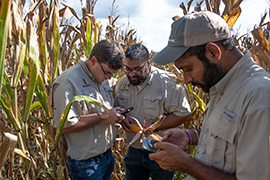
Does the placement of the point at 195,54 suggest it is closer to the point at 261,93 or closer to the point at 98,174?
the point at 261,93

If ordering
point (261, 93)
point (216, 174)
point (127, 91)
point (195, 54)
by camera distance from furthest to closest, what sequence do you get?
1. point (127, 91)
2. point (195, 54)
3. point (216, 174)
4. point (261, 93)

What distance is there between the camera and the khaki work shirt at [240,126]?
0.82 m

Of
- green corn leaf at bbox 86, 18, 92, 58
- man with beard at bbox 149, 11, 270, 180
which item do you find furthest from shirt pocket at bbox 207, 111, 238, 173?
green corn leaf at bbox 86, 18, 92, 58

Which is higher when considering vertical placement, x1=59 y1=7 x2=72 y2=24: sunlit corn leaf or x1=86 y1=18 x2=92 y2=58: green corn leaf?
x1=59 y1=7 x2=72 y2=24: sunlit corn leaf

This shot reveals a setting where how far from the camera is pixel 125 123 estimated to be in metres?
2.03

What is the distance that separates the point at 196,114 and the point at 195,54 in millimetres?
1370

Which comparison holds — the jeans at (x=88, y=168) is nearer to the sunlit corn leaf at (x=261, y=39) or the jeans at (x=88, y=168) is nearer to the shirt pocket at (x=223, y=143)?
the shirt pocket at (x=223, y=143)

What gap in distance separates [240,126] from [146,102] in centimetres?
131

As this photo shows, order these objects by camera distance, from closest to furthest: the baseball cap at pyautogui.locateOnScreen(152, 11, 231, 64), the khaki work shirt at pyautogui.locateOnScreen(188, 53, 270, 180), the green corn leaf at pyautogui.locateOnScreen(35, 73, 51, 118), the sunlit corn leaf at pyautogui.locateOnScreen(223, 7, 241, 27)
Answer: the khaki work shirt at pyautogui.locateOnScreen(188, 53, 270, 180) → the baseball cap at pyautogui.locateOnScreen(152, 11, 231, 64) → the green corn leaf at pyautogui.locateOnScreen(35, 73, 51, 118) → the sunlit corn leaf at pyautogui.locateOnScreen(223, 7, 241, 27)

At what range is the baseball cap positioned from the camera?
1046 millimetres

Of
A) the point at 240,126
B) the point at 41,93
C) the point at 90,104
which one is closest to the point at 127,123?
the point at 90,104

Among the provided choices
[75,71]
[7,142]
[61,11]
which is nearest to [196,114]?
[75,71]

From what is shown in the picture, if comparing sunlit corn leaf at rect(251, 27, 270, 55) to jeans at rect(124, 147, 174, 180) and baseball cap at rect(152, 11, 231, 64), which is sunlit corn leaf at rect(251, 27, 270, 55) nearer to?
baseball cap at rect(152, 11, 231, 64)

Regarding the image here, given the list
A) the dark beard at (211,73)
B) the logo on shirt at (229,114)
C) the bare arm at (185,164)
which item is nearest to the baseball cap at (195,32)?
the dark beard at (211,73)
